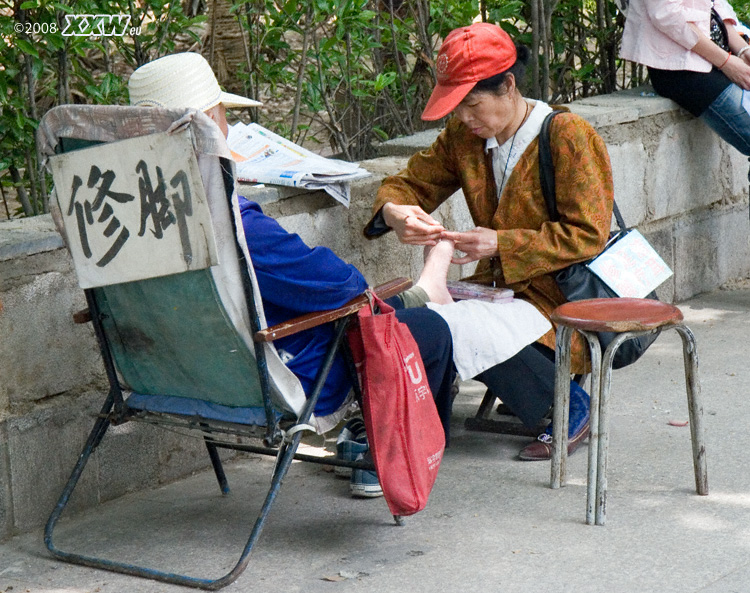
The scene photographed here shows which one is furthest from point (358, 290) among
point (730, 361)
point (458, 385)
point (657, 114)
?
point (657, 114)

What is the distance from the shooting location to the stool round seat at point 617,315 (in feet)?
9.96

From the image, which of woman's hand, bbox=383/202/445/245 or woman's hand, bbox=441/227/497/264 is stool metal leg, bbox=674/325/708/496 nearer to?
woman's hand, bbox=441/227/497/264

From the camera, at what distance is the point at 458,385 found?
14.7ft

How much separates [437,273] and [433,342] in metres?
0.40

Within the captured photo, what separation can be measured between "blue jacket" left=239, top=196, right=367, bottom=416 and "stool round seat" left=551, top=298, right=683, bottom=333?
617mm

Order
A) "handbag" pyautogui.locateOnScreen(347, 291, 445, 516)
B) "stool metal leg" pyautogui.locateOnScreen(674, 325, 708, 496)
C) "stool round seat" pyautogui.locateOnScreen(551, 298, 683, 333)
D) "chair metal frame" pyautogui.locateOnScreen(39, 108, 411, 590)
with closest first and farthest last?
"chair metal frame" pyautogui.locateOnScreen(39, 108, 411, 590)
"handbag" pyautogui.locateOnScreen(347, 291, 445, 516)
"stool round seat" pyautogui.locateOnScreen(551, 298, 683, 333)
"stool metal leg" pyautogui.locateOnScreen(674, 325, 708, 496)

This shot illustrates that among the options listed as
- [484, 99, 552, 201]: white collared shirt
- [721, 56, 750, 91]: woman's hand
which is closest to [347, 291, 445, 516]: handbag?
[484, 99, 552, 201]: white collared shirt

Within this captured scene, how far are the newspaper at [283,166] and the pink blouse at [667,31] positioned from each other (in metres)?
1.71

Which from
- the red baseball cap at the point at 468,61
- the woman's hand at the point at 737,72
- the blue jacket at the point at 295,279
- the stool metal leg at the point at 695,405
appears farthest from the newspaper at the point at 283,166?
the woman's hand at the point at 737,72

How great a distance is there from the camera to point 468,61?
3.47m

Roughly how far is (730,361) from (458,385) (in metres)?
1.14

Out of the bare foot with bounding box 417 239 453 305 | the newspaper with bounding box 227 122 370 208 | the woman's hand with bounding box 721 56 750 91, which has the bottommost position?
the bare foot with bounding box 417 239 453 305

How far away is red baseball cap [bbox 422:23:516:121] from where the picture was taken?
3473mm

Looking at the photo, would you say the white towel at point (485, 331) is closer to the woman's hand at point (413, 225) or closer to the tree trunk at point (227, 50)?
the woman's hand at point (413, 225)
